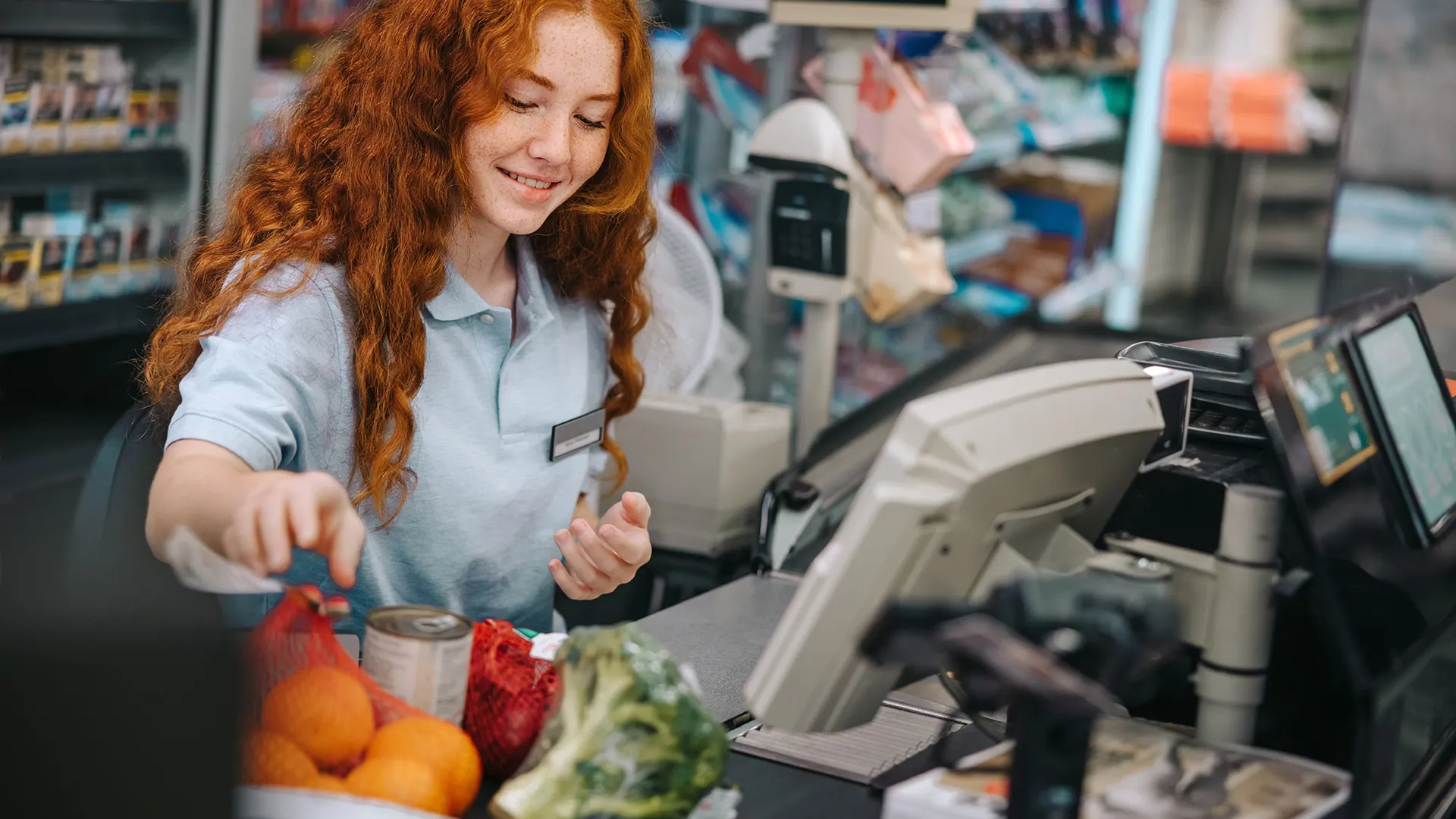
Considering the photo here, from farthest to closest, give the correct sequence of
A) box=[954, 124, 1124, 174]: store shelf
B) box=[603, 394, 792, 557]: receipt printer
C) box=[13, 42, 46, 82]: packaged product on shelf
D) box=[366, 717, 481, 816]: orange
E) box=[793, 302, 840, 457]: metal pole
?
box=[954, 124, 1124, 174]: store shelf → box=[13, 42, 46, 82]: packaged product on shelf → box=[793, 302, 840, 457]: metal pole → box=[603, 394, 792, 557]: receipt printer → box=[366, 717, 481, 816]: orange

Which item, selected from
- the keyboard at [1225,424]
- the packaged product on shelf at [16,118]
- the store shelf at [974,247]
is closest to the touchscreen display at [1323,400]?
the keyboard at [1225,424]

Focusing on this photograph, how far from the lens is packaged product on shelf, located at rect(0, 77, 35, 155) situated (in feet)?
11.8

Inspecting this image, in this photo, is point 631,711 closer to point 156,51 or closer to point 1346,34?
point 156,51

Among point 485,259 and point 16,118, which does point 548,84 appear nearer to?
point 485,259

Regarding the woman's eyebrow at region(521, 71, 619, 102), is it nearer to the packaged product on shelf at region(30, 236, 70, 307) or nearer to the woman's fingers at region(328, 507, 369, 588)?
the woman's fingers at region(328, 507, 369, 588)

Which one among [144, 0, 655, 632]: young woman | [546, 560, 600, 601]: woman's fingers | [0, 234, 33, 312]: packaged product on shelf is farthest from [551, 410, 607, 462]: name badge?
[0, 234, 33, 312]: packaged product on shelf

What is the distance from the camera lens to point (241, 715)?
0.64 metres

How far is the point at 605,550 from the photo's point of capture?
165 cm

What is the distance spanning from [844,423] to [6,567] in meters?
1.92

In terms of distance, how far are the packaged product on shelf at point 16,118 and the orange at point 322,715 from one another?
2.99 meters

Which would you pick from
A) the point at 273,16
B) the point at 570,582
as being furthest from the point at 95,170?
the point at 570,582

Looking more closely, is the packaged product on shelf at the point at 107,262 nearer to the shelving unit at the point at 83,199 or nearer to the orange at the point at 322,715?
the shelving unit at the point at 83,199

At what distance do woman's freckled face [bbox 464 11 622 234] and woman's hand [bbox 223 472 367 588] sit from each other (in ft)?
2.17

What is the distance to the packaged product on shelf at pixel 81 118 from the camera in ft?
12.3
